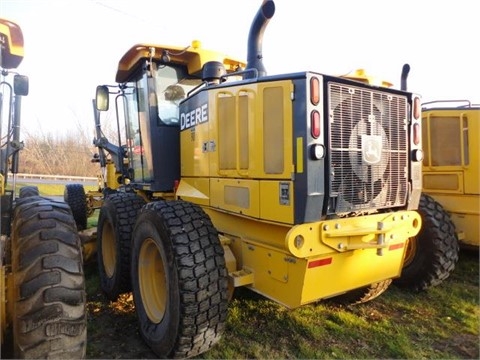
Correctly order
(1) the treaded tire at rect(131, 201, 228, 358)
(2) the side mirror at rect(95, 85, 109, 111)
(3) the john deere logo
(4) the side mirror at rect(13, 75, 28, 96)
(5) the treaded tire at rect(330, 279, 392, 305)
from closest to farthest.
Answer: (1) the treaded tire at rect(131, 201, 228, 358) < (3) the john deere logo < (4) the side mirror at rect(13, 75, 28, 96) < (5) the treaded tire at rect(330, 279, 392, 305) < (2) the side mirror at rect(95, 85, 109, 111)

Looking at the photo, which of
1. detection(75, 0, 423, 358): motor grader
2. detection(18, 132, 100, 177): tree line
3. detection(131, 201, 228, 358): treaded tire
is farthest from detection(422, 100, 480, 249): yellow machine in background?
detection(18, 132, 100, 177): tree line

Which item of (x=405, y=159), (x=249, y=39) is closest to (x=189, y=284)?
(x=405, y=159)

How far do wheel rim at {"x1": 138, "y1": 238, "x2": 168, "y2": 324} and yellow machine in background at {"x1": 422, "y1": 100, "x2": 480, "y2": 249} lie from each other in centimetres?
414

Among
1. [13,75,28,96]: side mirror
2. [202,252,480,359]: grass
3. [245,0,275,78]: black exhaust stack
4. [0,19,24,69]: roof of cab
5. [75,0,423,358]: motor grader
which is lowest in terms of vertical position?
[202,252,480,359]: grass

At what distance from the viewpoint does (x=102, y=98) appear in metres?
5.53

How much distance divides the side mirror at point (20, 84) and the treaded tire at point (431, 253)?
454 cm

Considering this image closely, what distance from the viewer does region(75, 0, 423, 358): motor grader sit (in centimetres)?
279

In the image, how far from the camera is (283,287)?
2963 mm

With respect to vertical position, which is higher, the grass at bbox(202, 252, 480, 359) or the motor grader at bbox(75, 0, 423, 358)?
the motor grader at bbox(75, 0, 423, 358)

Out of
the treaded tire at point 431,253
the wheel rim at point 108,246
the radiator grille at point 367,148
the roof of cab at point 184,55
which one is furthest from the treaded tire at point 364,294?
the roof of cab at point 184,55

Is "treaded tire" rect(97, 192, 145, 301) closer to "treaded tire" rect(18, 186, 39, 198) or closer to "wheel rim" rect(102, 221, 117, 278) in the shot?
"wheel rim" rect(102, 221, 117, 278)

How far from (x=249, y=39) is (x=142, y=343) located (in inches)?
124

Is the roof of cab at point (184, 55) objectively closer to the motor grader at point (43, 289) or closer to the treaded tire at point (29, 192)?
the treaded tire at point (29, 192)

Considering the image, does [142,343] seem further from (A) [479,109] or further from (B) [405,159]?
(A) [479,109]
